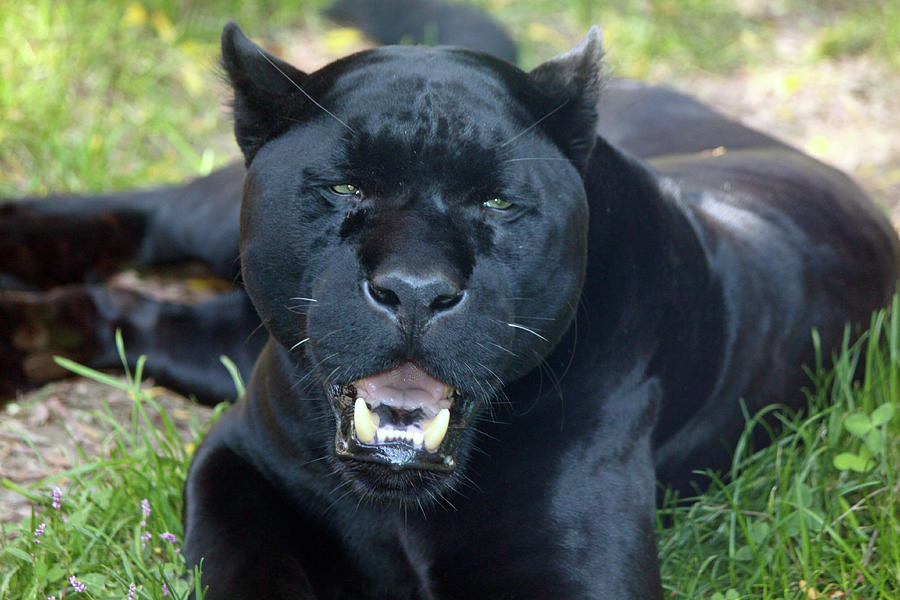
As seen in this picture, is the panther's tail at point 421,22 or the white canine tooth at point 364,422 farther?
the panther's tail at point 421,22

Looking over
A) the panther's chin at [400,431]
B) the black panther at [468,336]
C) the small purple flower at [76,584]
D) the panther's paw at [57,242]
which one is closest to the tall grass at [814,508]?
the black panther at [468,336]

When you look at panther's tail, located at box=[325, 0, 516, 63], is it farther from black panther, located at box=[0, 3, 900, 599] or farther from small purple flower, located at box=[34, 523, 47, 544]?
small purple flower, located at box=[34, 523, 47, 544]

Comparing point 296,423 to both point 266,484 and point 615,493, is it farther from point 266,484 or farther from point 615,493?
point 615,493

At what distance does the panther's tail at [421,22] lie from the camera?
172 inches

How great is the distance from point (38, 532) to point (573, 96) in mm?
1344

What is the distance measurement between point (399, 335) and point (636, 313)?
626mm

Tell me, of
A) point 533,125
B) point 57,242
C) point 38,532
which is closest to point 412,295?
point 533,125

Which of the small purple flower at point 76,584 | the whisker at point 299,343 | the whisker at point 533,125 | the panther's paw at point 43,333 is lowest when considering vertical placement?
the panther's paw at point 43,333

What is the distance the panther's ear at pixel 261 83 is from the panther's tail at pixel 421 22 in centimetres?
234

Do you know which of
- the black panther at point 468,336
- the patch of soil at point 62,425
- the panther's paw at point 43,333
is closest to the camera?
the black panther at point 468,336

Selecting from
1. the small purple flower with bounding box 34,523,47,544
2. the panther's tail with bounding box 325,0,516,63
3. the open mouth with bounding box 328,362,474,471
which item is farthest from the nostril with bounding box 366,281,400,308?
the panther's tail with bounding box 325,0,516,63

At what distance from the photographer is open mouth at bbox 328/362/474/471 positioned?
192cm

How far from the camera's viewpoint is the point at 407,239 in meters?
1.82

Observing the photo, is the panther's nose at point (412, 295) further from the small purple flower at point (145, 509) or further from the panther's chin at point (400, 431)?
the small purple flower at point (145, 509)
